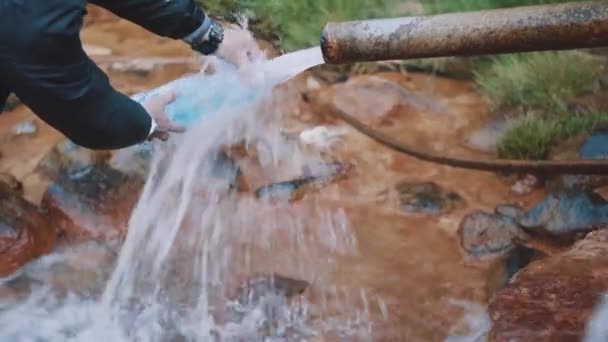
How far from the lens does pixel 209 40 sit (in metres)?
2.49

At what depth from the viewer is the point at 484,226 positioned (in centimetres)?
332

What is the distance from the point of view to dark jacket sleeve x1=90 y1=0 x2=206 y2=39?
2322 millimetres

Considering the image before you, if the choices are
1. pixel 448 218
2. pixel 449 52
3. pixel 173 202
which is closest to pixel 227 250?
pixel 173 202

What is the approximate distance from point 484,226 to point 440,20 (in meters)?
1.46

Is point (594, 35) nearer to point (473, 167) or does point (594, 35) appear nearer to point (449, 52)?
point (449, 52)

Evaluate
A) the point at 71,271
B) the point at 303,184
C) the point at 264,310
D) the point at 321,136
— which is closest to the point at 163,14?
the point at 264,310

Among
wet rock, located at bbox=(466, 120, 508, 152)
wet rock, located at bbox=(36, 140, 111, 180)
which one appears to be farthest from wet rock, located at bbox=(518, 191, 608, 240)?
wet rock, located at bbox=(36, 140, 111, 180)

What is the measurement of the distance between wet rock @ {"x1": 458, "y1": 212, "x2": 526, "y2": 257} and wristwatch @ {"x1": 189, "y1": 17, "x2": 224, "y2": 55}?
4.22ft

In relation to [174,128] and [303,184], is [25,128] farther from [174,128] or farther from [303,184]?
[174,128]

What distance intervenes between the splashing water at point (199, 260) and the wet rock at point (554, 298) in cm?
78

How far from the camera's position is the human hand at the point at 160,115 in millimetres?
2595

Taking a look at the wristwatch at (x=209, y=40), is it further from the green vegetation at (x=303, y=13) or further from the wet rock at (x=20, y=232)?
the green vegetation at (x=303, y=13)

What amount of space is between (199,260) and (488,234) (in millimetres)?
1062

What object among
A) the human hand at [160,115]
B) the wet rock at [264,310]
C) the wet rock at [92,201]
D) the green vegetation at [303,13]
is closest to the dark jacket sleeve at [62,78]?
the human hand at [160,115]
